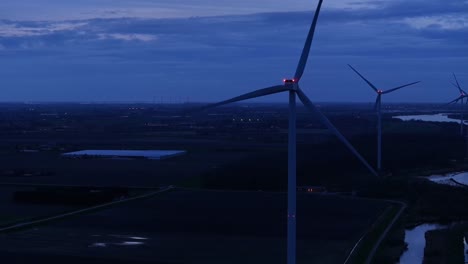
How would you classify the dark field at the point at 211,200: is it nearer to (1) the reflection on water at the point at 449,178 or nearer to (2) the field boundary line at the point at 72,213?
(2) the field boundary line at the point at 72,213

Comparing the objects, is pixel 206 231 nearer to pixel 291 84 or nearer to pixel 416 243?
pixel 416 243

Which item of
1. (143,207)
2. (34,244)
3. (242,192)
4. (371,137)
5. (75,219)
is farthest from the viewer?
(371,137)

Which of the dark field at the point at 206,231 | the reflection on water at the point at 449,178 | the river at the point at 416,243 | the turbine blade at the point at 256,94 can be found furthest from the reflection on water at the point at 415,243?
the reflection on water at the point at 449,178

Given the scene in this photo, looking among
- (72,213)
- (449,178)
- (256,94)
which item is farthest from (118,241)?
(449,178)

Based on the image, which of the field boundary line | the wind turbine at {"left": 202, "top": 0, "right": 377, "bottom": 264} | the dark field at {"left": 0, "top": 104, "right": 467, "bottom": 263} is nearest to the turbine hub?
the wind turbine at {"left": 202, "top": 0, "right": 377, "bottom": 264}

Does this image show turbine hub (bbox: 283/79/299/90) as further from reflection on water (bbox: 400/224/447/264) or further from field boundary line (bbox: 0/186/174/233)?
field boundary line (bbox: 0/186/174/233)

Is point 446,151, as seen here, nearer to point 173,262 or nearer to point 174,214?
point 174,214

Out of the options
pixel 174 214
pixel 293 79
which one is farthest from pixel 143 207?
pixel 293 79
